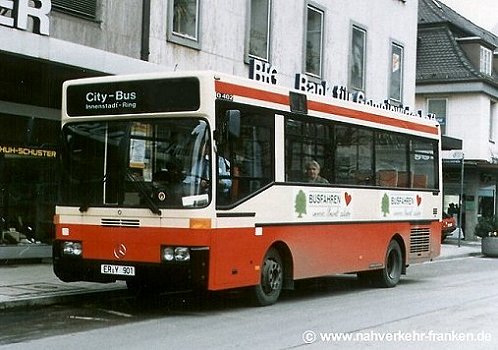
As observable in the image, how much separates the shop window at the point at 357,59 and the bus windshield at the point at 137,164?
15.9 m

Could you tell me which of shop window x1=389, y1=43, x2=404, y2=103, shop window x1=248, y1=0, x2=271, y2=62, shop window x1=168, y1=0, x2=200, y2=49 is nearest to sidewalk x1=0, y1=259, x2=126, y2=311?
shop window x1=168, y1=0, x2=200, y2=49

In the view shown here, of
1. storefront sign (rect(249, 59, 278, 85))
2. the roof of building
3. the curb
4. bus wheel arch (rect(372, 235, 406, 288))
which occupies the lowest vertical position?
the curb

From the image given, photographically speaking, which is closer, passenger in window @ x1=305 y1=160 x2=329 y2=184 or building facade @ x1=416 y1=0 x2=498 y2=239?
passenger in window @ x1=305 y1=160 x2=329 y2=184

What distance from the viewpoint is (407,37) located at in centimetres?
2994

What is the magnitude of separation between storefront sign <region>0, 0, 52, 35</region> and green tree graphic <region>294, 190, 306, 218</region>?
202 inches

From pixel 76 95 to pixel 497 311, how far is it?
22.2 ft

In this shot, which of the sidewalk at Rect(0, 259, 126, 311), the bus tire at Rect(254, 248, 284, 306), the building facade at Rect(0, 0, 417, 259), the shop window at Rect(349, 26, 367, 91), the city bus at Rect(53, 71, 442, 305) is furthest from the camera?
the shop window at Rect(349, 26, 367, 91)

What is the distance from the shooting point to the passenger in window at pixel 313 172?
41.3ft

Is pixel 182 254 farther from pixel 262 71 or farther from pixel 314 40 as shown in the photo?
pixel 314 40

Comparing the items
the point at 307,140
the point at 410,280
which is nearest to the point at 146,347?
the point at 307,140

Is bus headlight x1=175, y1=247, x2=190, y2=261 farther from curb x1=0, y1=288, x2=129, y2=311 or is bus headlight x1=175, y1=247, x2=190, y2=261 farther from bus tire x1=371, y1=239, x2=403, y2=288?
bus tire x1=371, y1=239, x2=403, y2=288

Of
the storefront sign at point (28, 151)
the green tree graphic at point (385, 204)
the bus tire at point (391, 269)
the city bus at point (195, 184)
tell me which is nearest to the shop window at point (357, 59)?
the bus tire at point (391, 269)

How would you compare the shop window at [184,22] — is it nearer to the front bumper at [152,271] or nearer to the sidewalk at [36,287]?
the sidewalk at [36,287]

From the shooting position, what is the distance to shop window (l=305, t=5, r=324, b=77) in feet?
77.8
